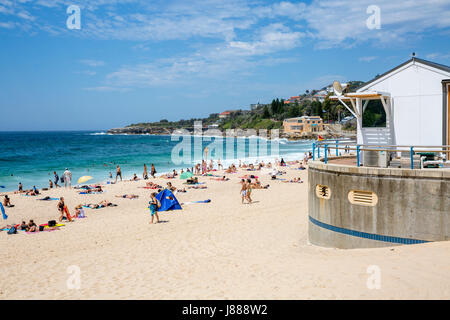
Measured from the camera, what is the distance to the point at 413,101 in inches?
387

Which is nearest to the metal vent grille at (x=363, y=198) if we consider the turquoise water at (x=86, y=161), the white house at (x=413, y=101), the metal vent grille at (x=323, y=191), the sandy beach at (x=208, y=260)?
the metal vent grille at (x=323, y=191)

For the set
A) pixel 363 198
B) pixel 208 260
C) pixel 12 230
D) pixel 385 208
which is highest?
pixel 363 198

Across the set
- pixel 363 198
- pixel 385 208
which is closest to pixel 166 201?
pixel 363 198

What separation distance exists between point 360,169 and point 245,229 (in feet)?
17.8

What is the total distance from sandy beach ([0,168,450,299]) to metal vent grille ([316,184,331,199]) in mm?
1313

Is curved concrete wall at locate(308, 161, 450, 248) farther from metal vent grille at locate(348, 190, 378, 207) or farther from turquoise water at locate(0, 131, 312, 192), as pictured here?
turquoise water at locate(0, 131, 312, 192)

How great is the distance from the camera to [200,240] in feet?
37.0

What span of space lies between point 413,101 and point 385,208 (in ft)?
A: 12.3

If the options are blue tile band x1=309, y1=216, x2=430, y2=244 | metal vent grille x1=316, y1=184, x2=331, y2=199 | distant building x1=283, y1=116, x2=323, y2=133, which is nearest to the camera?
blue tile band x1=309, y1=216, x2=430, y2=244

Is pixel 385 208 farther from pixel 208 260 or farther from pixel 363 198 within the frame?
pixel 208 260

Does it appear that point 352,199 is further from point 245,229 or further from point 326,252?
point 245,229

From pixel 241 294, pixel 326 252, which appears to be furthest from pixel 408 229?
pixel 241 294

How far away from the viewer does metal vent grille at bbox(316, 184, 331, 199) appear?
8821mm

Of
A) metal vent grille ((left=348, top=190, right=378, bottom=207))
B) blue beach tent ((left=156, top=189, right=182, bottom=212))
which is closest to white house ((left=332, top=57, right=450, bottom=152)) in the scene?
metal vent grille ((left=348, top=190, right=378, bottom=207))
